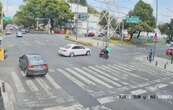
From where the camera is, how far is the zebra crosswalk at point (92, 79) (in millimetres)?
26281

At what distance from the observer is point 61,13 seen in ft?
383

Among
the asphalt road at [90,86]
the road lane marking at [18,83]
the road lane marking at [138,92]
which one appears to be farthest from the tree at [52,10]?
the road lane marking at [138,92]

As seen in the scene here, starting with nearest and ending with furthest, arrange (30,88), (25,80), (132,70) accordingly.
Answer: (30,88) < (25,80) < (132,70)

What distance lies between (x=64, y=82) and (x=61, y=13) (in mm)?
89703

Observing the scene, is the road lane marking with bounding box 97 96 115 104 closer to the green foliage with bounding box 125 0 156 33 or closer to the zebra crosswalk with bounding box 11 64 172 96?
the zebra crosswalk with bounding box 11 64 172 96

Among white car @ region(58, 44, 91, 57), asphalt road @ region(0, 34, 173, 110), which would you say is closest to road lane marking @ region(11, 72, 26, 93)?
asphalt road @ region(0, 34, 173, 110)

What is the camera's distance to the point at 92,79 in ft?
100

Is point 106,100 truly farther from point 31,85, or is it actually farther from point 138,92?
point 31,85

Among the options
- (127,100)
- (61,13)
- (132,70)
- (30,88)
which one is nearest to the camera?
(127,100)

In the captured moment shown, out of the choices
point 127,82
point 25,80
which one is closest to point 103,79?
point 127,82

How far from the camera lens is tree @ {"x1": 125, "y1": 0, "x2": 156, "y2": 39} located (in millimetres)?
95062

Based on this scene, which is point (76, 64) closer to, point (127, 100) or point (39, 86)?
point (39, 86)

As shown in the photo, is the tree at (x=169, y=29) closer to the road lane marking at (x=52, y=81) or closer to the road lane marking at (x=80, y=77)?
the road lane marking at (x=80, y=77)

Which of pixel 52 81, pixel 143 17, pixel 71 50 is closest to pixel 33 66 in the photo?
pixel 52 81
